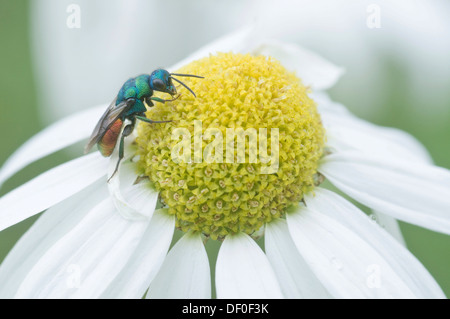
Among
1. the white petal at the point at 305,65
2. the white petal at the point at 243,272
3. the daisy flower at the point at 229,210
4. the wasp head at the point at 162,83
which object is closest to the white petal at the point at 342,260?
the daisy flower at the point at 229,210

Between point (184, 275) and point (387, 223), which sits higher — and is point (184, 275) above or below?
above

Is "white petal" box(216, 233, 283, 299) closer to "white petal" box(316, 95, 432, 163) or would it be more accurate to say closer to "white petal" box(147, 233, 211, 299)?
"white petal" box(147, 233, 211, 299)

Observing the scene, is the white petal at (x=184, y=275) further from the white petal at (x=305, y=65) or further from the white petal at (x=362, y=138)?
the white petal at (x=305, y=65)

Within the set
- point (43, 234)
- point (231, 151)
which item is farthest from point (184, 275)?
point (43, 234)

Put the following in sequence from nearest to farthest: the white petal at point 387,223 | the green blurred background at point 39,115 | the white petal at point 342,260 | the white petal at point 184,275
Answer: the white petal at point 342,260
the white petal at point 184,275
the white petal at point 387,223
the green blurred background at point 39,115

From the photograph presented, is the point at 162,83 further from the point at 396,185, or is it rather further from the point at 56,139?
the point at 396,185
